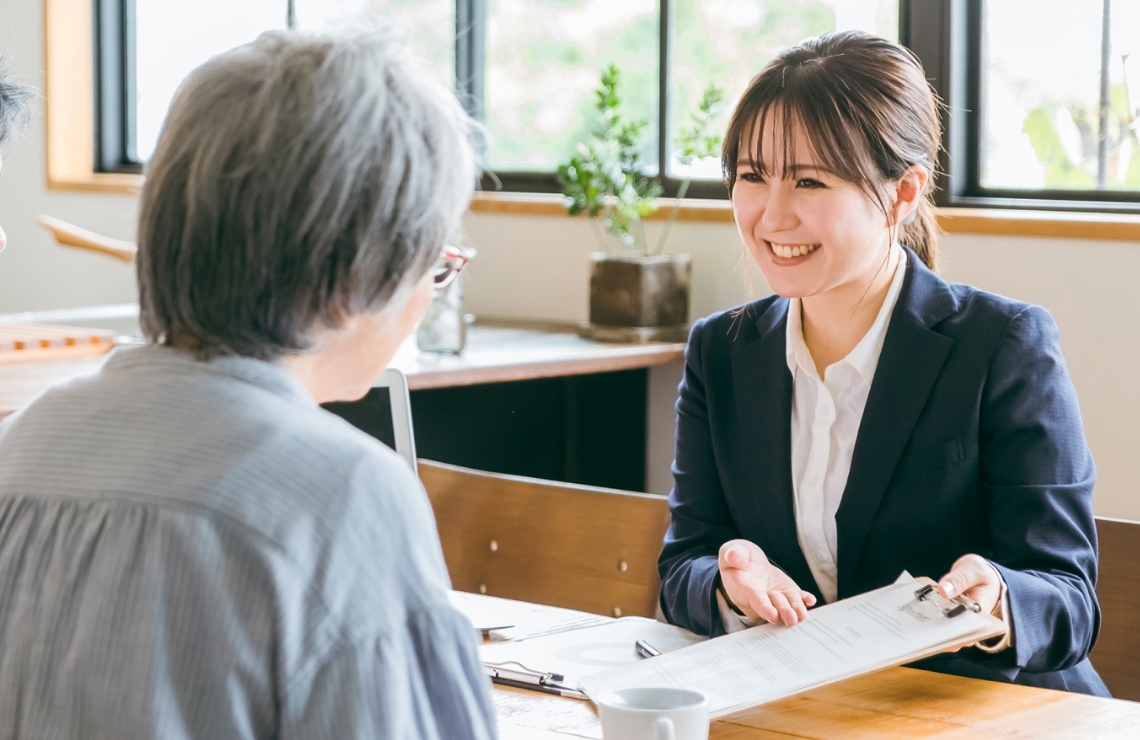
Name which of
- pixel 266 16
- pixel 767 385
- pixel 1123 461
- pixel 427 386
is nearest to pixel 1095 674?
pixel 767 385

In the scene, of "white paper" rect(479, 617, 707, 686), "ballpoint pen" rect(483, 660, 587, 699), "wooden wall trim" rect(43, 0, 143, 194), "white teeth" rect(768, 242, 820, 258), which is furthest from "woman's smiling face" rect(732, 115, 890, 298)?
"wooden wall trim" rect(43, 0, 143, 194)

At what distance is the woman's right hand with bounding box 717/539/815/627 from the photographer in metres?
1.22

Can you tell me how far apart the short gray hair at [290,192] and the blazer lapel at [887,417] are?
0.82 metres

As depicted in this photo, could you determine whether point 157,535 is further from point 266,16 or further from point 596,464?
point 266,16

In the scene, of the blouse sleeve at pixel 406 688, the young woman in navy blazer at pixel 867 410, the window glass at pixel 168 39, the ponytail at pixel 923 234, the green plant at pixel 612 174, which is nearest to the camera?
the blouse sleeve at pixel 406 688

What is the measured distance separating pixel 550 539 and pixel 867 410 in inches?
18.4

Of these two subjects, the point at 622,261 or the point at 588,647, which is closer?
the point at 588,647

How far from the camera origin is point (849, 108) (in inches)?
56.7

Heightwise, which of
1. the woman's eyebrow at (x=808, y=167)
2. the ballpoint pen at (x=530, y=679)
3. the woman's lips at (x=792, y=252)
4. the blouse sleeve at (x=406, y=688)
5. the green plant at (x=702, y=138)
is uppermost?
the green plant at (x=702, y=138)

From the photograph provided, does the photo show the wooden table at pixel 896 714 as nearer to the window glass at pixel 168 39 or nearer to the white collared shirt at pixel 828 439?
the white collared shirt at pixel 828 439

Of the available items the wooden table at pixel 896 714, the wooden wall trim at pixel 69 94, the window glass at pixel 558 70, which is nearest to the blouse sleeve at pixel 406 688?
the wooden table at pixel 896 714

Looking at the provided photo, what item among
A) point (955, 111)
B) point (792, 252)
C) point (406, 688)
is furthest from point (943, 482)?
point (955, 111)

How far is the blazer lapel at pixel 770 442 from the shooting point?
1494 mm

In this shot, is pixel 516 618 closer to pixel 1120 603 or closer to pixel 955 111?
pixel 1120 603
